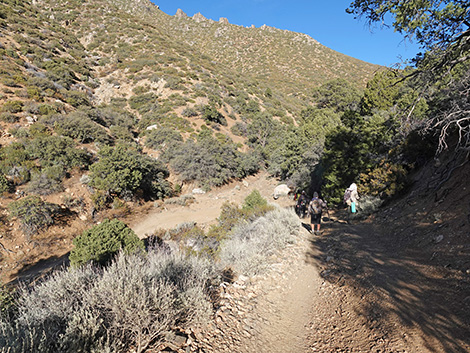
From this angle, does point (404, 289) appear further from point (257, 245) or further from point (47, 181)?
point (47, 181)

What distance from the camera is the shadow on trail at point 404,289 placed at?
105 inches

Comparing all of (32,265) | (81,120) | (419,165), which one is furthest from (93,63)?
(419,165)

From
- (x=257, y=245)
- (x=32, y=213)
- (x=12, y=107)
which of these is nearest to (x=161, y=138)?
(x=12, y=107)

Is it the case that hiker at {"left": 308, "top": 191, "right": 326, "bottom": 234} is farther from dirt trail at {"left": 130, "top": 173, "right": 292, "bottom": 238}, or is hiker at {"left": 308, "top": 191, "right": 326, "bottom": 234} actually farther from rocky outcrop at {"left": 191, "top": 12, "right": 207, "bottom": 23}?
rocky outcrop at {"left": 191, "top": 12, "right": 207, "bottom": 23}

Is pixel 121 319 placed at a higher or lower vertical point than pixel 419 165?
lower

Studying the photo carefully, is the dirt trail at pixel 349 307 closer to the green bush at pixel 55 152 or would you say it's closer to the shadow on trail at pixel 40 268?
the shadow on trail at pixel 40 268

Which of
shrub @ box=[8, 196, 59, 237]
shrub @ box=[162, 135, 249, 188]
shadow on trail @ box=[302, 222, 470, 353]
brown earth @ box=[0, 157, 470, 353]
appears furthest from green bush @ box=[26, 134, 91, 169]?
shadow on trail @ box=[302, 222, 470, 353]

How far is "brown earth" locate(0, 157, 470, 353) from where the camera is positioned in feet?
9.35

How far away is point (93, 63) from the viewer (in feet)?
119

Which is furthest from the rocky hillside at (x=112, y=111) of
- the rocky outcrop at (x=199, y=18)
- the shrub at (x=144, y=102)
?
the rocky outcrop at (x=199, y=18)

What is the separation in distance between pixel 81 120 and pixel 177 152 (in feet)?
26.6

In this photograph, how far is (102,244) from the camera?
736 cm

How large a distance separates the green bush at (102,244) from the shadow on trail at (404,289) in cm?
610

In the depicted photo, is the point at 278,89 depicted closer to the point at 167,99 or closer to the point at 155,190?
the point at 167,99
